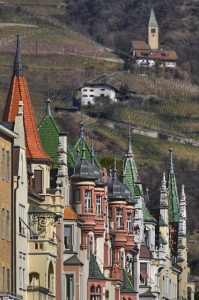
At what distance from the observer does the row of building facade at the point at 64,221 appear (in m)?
72.4

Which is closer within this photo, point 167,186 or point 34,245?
point 34,245

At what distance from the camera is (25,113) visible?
3123 inches

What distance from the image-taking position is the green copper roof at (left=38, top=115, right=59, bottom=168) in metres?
83.2

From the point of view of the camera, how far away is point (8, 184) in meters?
71.6

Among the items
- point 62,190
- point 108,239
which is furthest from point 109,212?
point 62,190

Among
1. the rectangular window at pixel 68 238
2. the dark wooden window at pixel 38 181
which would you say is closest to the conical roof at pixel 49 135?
the rectangular window at pixel 68 238

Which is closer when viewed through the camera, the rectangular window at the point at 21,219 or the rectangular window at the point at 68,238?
the rectangular window at the point at 21,219

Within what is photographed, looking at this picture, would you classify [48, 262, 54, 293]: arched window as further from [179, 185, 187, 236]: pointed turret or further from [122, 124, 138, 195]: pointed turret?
[179, 185, 187, 236]: pointed turret

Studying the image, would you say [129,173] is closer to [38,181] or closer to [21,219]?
[38,181]

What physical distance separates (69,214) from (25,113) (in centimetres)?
474

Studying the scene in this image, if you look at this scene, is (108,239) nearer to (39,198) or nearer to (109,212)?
(109,212)

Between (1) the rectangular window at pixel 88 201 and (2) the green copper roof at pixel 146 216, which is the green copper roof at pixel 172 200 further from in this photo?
(1) the rectangular window at pixel 88 201

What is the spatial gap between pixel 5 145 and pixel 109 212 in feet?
65.9

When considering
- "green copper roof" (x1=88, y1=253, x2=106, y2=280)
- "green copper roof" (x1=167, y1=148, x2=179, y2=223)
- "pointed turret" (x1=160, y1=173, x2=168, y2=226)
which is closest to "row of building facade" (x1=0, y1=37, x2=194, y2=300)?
"green copper roof" (x1=88, y1=253, x2=106, y2=280)
